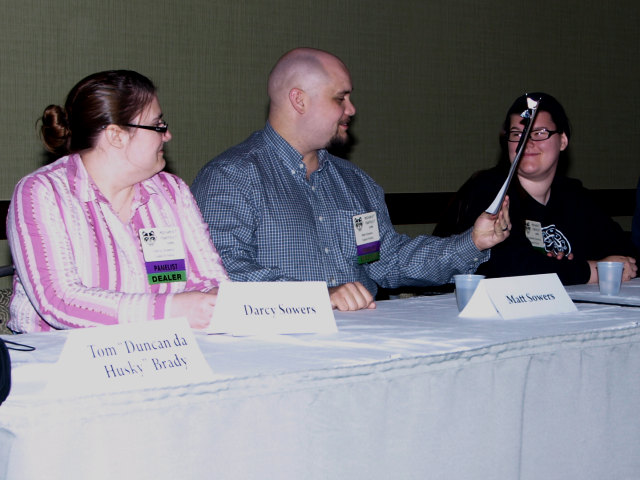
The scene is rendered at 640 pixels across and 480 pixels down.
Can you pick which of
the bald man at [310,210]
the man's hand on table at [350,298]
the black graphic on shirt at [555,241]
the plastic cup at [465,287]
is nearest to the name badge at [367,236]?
the bald man at [310,210]

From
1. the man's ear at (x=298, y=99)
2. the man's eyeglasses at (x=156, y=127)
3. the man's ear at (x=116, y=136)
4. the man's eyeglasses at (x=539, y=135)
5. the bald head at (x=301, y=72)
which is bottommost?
the man's eyeglasses at (x=539, y=135)

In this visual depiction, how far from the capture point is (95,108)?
2037 mm

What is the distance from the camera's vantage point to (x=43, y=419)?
103 cm

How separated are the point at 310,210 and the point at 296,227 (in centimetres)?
11

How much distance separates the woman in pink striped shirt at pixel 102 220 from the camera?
5.89ft

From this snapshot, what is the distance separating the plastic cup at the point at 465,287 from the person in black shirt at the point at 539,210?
2.84 ft

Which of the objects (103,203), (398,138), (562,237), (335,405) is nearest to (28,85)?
(103,203)

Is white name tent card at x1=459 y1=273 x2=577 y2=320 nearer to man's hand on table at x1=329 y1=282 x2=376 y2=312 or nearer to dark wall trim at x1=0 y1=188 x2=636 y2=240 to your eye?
man's hand on table at x1=329 y1=282 x2=376 y2=312

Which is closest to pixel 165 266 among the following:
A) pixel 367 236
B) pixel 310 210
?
pixel 310 210

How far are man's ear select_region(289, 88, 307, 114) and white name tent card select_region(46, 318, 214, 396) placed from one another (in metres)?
1.64

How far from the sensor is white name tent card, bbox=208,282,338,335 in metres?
1.53

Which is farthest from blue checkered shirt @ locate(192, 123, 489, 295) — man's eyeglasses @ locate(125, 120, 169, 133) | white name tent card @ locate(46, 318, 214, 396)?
white name tent card @ locate(46, 318, 214, 396)

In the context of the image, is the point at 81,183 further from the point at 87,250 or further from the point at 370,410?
the point at 370,410

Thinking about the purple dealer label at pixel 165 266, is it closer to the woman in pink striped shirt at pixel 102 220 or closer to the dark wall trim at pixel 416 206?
the woman in pink striped shirt at pixel 102 220
